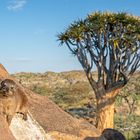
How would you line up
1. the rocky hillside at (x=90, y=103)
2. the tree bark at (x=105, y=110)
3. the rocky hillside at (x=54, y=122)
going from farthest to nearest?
1. the rocky hillside at (x=90, y=103)
2. the tree bark at (x=105, y=110)
3. the rocky hillside at (x=54, y=122)

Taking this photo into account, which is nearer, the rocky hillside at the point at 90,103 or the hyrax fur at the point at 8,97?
the hyrax fur at the point at 8,97

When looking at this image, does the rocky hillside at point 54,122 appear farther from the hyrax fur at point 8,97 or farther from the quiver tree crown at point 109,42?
the quiver tree crown at point 109,42

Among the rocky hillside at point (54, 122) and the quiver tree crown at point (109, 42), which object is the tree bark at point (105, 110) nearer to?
the quiver tree crown at point (109, 42)

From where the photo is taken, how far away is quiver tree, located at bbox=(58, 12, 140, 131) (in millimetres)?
19934

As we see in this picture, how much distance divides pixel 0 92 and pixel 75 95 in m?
34.3

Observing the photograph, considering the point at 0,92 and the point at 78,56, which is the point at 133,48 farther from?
the point at 0,92

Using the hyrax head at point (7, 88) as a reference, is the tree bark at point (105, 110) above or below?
below

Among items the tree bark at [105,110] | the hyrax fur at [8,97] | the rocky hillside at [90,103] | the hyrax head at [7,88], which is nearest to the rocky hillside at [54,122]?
the hyrax fur at [8,97]

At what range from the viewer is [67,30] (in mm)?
20641

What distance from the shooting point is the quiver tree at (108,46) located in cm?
1993

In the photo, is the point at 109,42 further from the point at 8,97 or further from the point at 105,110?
the point at 8,97

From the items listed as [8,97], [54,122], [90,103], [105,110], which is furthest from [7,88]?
[90,103]

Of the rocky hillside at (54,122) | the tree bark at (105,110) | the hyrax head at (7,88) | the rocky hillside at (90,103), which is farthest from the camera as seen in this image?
the rocky hillside at (90,103)

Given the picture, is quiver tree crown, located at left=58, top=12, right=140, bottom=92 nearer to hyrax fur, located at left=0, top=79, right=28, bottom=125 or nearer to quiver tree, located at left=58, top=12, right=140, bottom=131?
quiver tree, located at left=58, top=12, right=140, bottom=131
